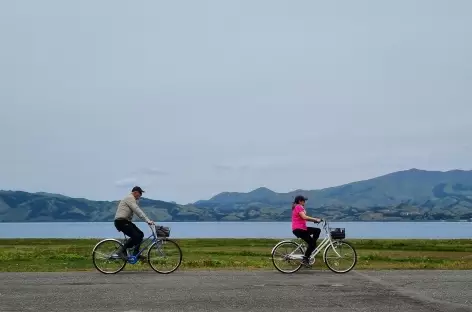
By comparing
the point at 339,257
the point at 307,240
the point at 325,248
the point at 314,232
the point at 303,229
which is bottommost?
the point at 339,257

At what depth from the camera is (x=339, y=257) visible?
18.5m

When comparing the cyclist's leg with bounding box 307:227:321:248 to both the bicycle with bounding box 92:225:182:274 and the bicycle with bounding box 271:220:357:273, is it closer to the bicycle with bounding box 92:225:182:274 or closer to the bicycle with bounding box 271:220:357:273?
the bicycle with bounding box 271:220:357:273

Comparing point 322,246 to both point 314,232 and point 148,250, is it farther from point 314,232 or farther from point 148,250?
point 148,250

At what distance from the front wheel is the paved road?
1.90 feet

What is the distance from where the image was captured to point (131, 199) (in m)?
18.3

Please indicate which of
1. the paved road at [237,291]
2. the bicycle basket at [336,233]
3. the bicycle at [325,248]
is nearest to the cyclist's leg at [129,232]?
the paved road at [237,291]

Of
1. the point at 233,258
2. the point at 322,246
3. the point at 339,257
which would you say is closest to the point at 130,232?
the point at 322,246

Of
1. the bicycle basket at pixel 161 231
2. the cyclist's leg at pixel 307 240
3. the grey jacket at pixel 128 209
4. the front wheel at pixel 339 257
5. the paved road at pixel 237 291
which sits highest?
the grey jacket at pixel 128 209

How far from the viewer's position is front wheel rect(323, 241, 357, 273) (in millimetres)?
18453

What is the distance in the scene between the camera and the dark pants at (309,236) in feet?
60.7

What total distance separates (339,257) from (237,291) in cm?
572

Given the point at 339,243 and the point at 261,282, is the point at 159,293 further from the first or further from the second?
the point at 339,243

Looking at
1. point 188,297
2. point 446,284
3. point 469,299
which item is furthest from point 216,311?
point 446,284

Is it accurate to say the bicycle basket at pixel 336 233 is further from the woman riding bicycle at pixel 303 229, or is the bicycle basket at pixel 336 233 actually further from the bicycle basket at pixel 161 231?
the bicycle basket at pixel 161 231
